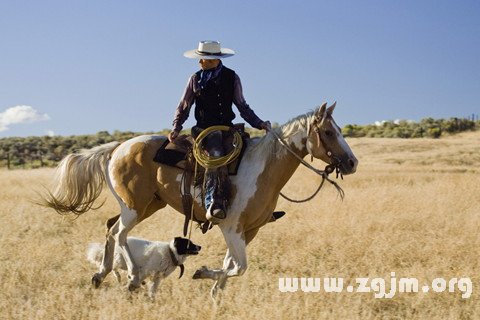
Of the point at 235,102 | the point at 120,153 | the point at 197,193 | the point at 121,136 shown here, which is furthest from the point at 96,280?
the point at 121,136

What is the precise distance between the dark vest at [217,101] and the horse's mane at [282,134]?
0.52m

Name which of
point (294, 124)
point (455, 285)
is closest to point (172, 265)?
point (294, 124)

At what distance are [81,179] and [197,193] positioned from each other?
Result: 2162 mm

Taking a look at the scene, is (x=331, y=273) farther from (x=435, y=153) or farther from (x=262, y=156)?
(x=435, y=153)

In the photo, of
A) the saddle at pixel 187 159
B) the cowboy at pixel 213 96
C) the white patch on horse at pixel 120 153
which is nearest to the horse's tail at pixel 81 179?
the white patch on horse at pixel 120 153

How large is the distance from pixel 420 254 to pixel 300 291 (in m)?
2.74

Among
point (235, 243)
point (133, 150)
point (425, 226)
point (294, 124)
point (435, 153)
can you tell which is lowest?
point (435, 153)

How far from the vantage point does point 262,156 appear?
269 inches

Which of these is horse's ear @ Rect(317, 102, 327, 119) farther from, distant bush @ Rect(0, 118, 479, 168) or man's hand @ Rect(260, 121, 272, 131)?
distant bush @ Rect(0, 118, 479, 168)

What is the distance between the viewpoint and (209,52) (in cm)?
696

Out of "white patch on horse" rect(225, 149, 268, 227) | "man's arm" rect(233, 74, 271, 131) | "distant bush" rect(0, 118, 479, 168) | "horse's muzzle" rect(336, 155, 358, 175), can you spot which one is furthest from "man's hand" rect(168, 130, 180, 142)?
"distant bush" rect(0, 118, 479, 168)

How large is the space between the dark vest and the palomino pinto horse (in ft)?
1.61

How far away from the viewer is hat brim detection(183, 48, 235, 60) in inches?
271

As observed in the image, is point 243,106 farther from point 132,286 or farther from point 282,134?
point 132,286
